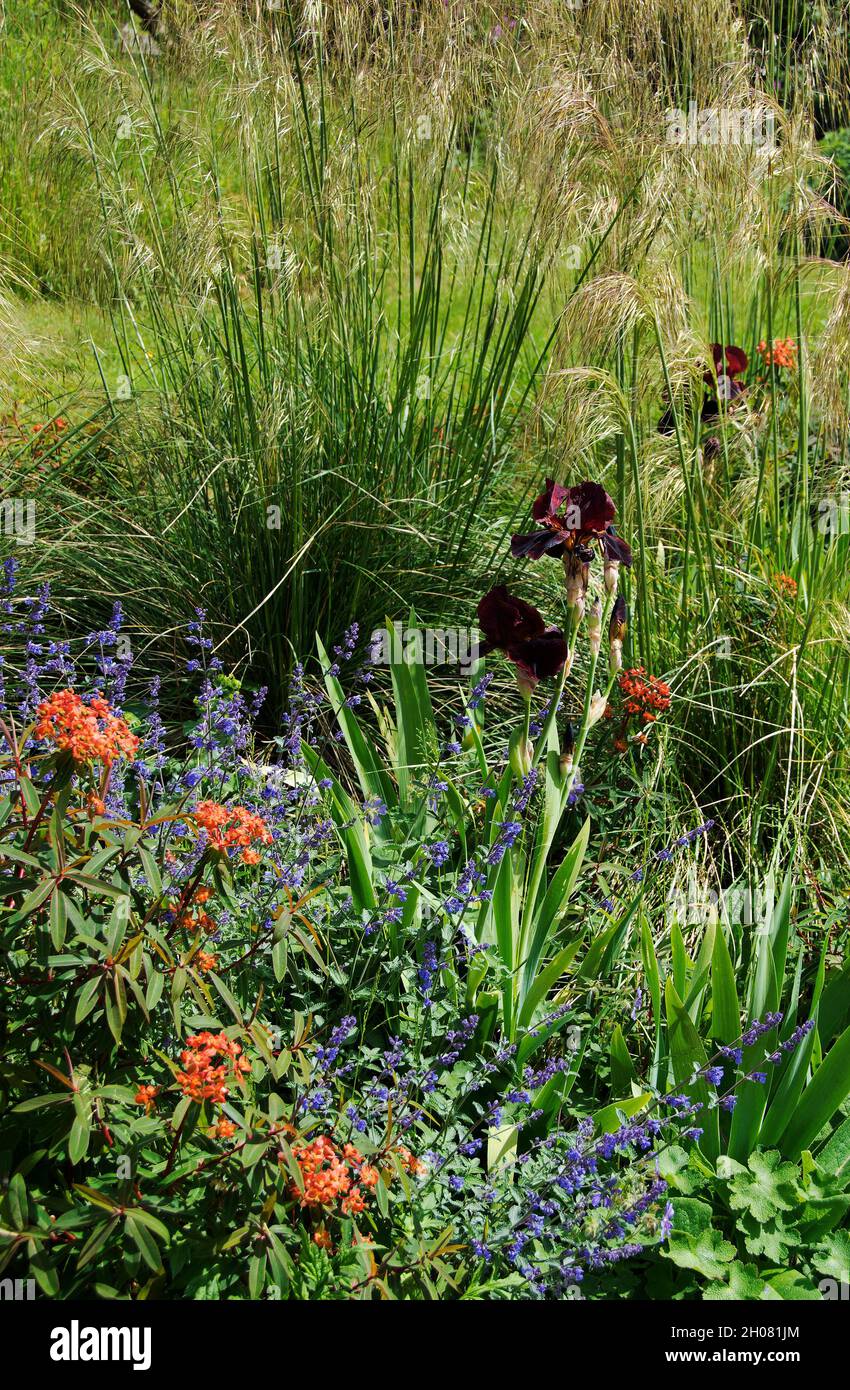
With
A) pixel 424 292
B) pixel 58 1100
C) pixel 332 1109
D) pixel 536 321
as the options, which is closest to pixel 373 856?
pixel 332 1109

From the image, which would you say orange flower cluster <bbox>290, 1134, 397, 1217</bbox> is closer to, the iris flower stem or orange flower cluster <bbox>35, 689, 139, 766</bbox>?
orange flower cluster <bbox>35, 689, 139, 766</bbox>

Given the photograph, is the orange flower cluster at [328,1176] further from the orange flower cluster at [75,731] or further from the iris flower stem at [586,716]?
the iris flower stem at [586,716]

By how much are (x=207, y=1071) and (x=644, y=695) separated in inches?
63.6

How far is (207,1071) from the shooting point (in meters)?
1.54

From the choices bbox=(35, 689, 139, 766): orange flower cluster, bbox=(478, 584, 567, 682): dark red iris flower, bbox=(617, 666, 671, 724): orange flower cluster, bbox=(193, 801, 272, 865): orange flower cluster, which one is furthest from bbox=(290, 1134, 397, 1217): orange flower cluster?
bbox=(617, 666, 671, 724): orange flower cluster

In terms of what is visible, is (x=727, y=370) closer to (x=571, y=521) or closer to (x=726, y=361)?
(x=726, y=361)

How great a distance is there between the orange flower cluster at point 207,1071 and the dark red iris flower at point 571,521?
1180mm

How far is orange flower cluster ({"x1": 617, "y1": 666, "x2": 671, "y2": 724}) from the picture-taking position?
284cm

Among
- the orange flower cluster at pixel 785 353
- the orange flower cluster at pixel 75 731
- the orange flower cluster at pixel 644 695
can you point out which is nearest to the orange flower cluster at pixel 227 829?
the orange flower cluster at pixel 75 731

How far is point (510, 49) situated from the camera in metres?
3.54

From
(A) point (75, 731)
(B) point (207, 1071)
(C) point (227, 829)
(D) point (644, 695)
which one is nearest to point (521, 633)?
(D) point (644, 695)

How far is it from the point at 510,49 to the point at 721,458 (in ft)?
4.49

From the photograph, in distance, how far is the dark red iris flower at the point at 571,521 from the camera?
2.35 metres

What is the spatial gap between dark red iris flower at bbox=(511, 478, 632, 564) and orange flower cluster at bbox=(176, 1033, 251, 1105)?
118 cm
